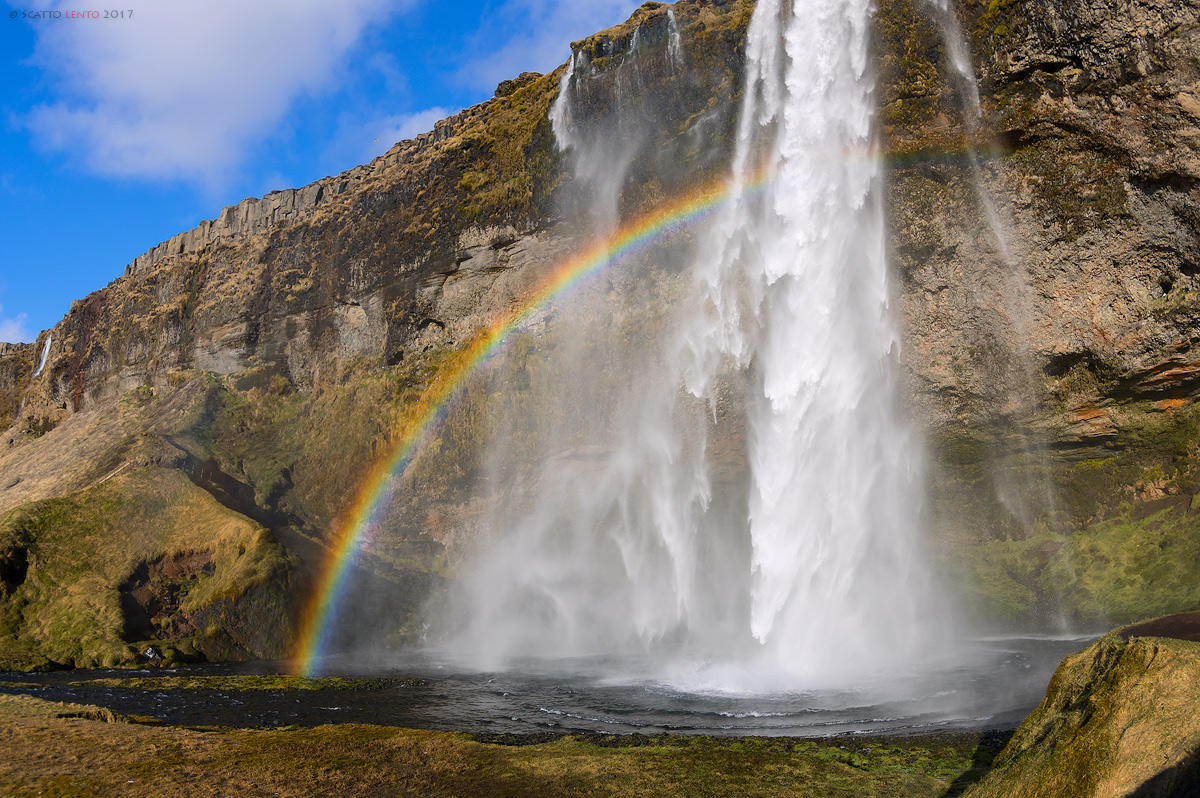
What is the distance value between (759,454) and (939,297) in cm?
896

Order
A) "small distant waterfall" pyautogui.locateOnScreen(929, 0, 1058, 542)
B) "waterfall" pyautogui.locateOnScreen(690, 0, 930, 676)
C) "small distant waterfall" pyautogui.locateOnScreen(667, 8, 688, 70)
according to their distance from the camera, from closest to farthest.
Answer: "waterfall" pyautogui.locateOnScreen(690, 0, 930, 676), "small distant waterfall" pyautogui.locateOnScreen(929, 0, 1058, 542), "small distant waterfall" pyautogui.locateOnScreen(667, 8, 688, 70)

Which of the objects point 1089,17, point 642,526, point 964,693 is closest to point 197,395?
point 642,526

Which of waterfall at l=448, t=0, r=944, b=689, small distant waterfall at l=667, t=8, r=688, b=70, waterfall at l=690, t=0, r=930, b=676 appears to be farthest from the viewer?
small distant waterfall at l=667, t=8, r=688, b=70

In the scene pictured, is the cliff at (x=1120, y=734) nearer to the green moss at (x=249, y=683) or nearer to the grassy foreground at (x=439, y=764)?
the grassy foreground at (x=439, y=764)

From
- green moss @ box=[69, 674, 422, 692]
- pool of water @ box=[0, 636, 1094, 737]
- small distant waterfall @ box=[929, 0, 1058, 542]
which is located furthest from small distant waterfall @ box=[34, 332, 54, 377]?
small distant waterfall @ box=[929, 0, 1058, 542]

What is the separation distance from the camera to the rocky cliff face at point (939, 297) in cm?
2325

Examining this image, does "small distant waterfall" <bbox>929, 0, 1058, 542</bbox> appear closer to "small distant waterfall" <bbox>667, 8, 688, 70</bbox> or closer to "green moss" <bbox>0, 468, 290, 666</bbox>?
"small distant waterfall" <bbox>667, 8, 688, 70</bbox>

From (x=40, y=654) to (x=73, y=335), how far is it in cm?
4801

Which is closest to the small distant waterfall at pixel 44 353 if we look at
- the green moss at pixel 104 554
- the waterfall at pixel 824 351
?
the green moss at pixel 104 554

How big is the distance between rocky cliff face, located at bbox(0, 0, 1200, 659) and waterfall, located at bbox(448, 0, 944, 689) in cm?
137

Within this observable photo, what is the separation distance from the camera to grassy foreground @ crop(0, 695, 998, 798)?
8555mm

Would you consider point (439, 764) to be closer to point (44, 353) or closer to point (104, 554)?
point (104, 554)

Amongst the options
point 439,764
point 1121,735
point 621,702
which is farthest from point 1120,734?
point 621,702

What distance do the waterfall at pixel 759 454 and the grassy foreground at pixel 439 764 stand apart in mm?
7780
